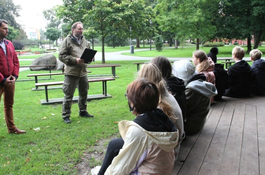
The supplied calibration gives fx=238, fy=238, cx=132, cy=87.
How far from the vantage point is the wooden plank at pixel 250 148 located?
268 cm

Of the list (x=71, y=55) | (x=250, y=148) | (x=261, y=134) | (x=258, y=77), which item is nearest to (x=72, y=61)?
(x=71, y=55)

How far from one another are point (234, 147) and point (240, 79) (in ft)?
10.1

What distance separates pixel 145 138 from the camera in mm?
1712

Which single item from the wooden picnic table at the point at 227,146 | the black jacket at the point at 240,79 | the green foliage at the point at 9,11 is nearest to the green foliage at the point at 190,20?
the black jacket at the point at 240,79

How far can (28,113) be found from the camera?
18.0 feet

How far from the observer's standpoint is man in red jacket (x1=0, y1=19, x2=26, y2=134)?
3779mm

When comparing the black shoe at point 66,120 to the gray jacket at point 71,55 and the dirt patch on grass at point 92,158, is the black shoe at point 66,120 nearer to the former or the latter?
the gray jacket at point 71,55

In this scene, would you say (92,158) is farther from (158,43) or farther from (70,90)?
(158,43)

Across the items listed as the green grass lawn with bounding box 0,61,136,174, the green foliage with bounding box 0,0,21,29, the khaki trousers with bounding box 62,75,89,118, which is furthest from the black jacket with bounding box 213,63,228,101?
the green foliage with bounding box 0,0,21,29

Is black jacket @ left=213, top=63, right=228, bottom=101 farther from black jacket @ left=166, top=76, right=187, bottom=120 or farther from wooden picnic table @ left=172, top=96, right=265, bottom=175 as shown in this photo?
black jacket @ left=166, top=76, right=187, bottom=120

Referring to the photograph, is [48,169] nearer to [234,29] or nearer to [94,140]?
[94,140]

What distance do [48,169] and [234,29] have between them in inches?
993

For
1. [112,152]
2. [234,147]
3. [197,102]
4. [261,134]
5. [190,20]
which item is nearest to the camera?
[112,152]

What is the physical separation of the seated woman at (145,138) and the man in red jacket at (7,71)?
278 centimetres
